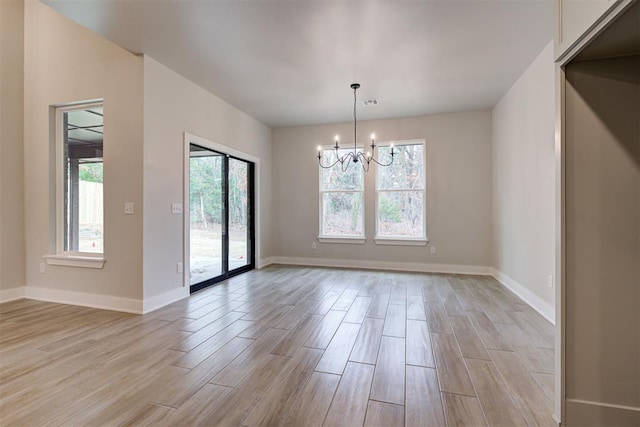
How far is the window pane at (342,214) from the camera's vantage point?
5723mm

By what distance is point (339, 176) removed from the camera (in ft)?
19.1

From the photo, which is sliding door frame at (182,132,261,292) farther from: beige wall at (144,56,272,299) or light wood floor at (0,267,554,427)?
light wood floor at (0,267,554,427)

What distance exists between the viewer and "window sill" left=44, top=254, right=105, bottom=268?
3379 millimetres

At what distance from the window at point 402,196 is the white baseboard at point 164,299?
339 cm

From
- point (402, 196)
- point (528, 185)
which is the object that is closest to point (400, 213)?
point (402, 196)

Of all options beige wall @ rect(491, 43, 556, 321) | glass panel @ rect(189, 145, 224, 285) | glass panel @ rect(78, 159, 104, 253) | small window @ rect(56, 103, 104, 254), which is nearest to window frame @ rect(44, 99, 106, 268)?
small window @ rect(56, 103, 104, 254)

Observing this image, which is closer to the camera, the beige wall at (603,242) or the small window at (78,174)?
the beige wall at (603,242)

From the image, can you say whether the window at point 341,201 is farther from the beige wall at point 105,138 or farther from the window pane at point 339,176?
the beige wall at point 105,138

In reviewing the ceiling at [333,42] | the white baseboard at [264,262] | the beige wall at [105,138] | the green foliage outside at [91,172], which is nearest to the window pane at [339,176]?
the ceiling at [333,42]

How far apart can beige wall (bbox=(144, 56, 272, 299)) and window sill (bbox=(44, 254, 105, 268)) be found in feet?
2.15

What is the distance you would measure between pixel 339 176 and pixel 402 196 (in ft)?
4.17

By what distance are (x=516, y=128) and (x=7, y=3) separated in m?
6.69

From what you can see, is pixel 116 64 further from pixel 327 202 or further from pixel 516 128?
pixel 516 128

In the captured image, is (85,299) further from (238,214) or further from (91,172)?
(238,214)
